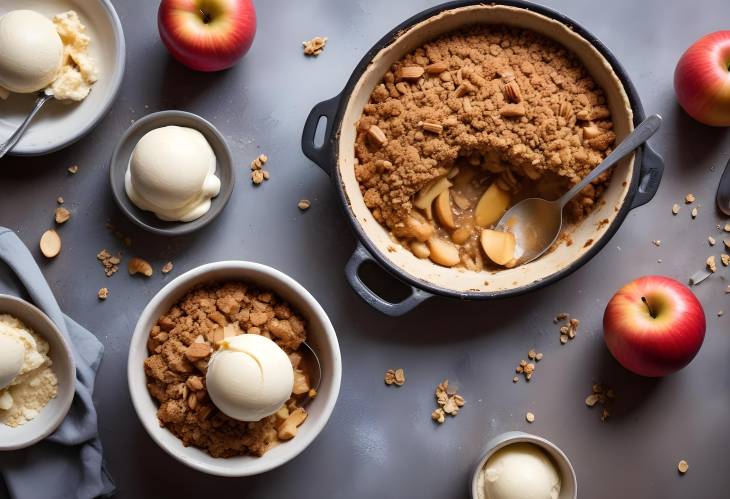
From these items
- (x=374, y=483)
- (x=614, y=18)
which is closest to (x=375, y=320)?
(x=374, y=483)

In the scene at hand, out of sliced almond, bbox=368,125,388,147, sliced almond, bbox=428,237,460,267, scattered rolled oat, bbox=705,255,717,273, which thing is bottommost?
sliced almond, bbox=428,237,460,267

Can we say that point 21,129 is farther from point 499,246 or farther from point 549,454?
point 549,454

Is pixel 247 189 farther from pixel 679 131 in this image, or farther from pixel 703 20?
pixel 703 20

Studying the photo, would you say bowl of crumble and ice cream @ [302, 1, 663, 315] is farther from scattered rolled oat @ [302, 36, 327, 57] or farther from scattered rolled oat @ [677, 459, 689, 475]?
scattered rolled oat @ [677, 459, 689, 475]

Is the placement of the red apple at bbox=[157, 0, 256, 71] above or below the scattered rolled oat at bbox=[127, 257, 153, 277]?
above

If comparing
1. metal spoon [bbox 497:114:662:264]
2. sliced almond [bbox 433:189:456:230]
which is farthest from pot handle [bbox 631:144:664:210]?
sliced almond [bbox 433:189:456:230]

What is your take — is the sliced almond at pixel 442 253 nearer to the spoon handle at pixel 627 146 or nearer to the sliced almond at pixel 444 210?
the sliced almond at pixel 444 210
